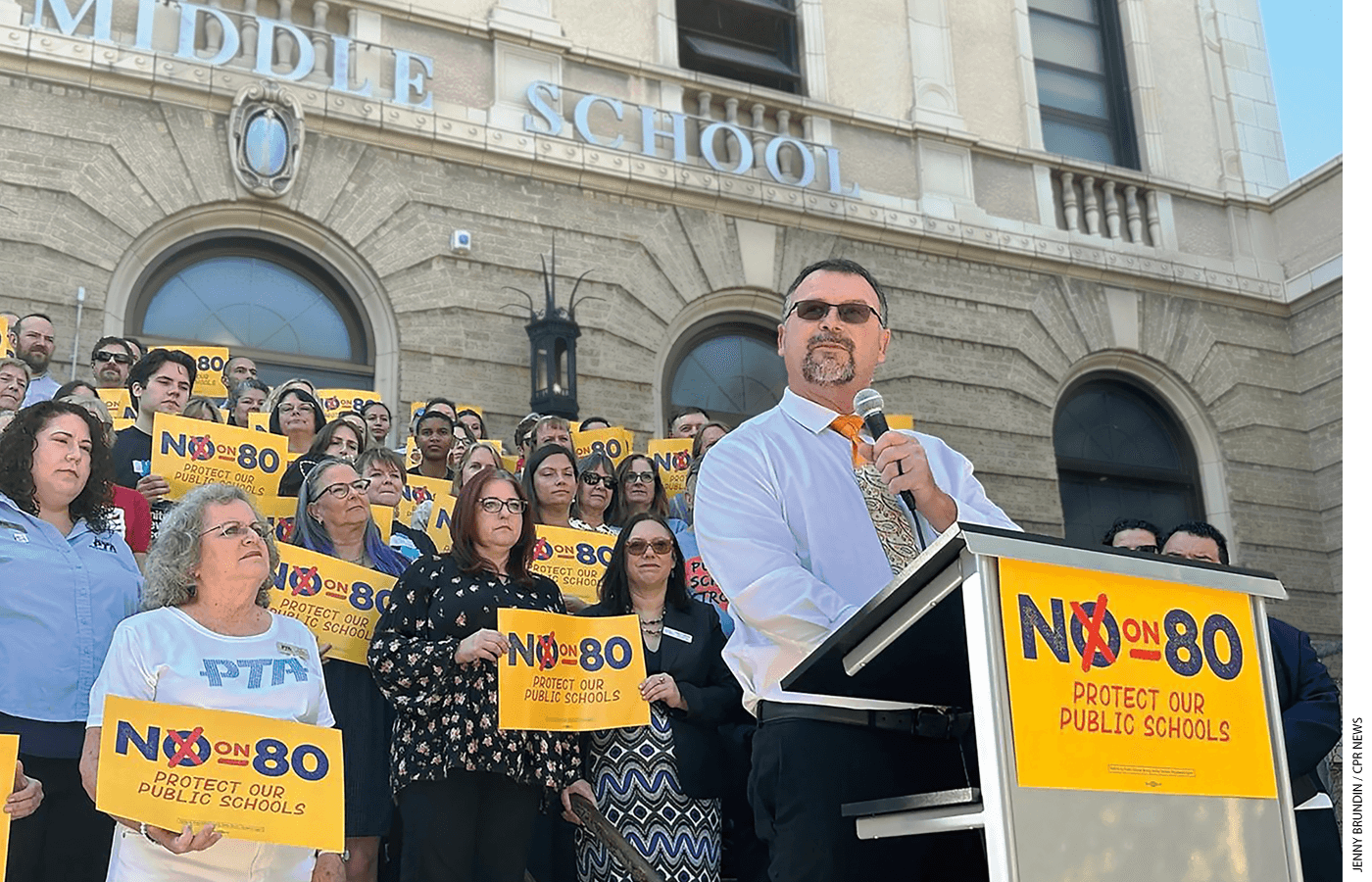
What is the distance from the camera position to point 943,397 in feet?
46.2

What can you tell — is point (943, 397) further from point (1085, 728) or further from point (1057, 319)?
point (1085, 728)

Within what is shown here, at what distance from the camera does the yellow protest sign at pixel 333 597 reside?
5.22m

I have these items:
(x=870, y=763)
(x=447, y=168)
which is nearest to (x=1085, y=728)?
(x=870, y=763)

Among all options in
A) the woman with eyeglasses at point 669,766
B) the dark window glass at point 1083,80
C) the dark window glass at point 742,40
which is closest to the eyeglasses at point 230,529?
the woman with eyeglasses at point 669,766

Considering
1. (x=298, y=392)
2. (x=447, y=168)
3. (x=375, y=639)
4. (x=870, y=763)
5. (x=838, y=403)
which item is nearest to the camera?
(x=870, y=763)

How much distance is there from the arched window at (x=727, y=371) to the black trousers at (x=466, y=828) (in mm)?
8458

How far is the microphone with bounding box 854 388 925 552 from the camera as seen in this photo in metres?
2.86

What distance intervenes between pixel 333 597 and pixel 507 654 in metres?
0.99

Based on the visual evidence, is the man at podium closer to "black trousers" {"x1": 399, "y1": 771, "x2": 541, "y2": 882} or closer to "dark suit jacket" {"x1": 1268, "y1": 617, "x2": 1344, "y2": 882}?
"dark suit jacket" {"x1": 1268, "y1": 617, "x2": 1344, "y2": 882}

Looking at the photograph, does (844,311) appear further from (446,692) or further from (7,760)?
(7,760)

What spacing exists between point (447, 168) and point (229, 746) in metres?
9.32

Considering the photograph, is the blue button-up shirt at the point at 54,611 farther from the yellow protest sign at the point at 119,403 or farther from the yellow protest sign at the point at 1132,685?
the yellow protest sign at the point at 1132,685

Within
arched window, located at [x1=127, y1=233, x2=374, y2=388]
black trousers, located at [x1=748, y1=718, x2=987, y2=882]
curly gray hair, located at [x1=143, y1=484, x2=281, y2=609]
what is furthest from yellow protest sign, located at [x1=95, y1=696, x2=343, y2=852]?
arched window, located at [x1=127, y1=233, x2=374, y2=388]

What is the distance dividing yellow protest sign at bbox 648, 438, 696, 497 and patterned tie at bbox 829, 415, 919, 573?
19.4ft
